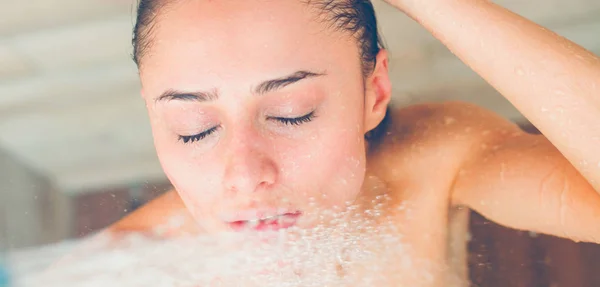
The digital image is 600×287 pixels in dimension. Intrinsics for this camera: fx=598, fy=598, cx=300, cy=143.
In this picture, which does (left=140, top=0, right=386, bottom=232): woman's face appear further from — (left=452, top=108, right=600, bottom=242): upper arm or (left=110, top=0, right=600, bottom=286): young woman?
(left=452, top=108, right=600, bottom=242): upper arm

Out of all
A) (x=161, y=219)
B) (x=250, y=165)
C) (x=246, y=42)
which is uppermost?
(x=246, y=42)

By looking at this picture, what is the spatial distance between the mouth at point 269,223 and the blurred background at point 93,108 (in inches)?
5.8

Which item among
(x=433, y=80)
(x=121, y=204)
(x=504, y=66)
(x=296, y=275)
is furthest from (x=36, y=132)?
(x=504, y=66)

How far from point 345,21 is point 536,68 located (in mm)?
236

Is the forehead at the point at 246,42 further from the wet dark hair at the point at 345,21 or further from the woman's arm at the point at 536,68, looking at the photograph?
the woman's arm at the point at 536,68

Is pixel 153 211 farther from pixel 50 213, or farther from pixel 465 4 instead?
pixel 465 4

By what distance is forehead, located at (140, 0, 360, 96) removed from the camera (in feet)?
2.37

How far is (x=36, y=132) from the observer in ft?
3.45

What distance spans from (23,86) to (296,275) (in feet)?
2.01

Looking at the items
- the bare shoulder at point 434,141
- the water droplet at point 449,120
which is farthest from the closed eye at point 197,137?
the water droplet at point 449,120

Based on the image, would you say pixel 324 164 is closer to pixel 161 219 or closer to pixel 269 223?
pixel 269 223

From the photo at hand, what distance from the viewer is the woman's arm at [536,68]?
614mm

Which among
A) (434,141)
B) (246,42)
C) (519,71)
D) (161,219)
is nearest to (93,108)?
(161,219)

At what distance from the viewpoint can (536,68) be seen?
2.07 ft
